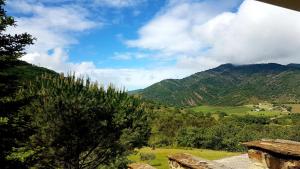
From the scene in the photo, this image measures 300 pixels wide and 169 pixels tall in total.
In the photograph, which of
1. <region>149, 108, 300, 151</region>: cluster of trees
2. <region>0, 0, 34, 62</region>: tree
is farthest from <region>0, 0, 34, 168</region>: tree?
<region>149, 108, 300, 151</region>: cluster of trees

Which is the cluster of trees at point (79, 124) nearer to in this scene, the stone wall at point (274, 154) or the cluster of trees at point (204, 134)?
the stone wall at point (274, 154)

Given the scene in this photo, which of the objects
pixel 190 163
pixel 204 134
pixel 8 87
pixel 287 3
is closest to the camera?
pixel 287 3

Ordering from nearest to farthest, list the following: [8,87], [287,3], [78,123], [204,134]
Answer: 1. [287,3]
2. [8,87]
3. [78,123]
4. [204,134]

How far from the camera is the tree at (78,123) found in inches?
1375

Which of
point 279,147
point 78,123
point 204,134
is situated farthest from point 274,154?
point 204,134

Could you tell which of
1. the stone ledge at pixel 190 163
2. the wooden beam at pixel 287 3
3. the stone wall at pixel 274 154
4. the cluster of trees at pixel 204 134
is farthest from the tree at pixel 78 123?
the cluster of trees at pixel 204 134

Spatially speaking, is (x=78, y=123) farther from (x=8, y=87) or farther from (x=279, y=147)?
(x=279, y=147)

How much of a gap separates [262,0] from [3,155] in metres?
11.5

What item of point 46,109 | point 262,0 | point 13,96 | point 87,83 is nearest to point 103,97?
point 87,83

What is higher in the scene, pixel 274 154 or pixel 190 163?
pixel 274 154

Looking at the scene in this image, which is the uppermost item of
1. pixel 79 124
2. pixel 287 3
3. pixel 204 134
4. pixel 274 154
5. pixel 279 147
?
pixel 287 3

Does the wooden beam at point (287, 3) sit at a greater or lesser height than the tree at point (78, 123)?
greater

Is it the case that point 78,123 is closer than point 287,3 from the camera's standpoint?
No

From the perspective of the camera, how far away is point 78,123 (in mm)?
36062
